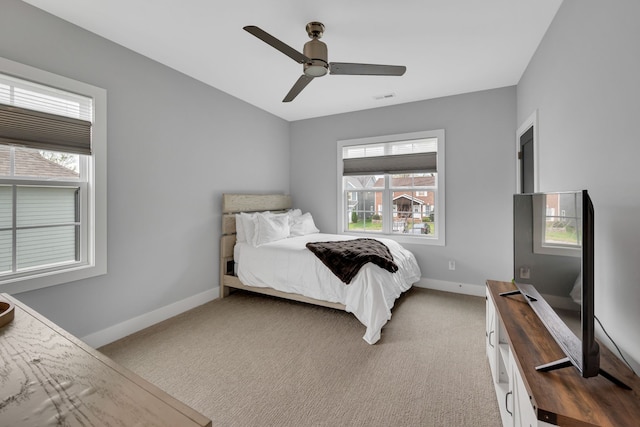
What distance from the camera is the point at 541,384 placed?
104 centimetres

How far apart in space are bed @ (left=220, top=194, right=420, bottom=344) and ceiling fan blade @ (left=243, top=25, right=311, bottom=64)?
188 cm

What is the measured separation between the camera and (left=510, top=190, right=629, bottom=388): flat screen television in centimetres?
101

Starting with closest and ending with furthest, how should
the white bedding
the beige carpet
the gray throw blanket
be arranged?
the beige carpet
the white bedding
the gray throw blanket

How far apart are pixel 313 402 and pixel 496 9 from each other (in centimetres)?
305

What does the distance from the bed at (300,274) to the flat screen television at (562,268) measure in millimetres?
1228

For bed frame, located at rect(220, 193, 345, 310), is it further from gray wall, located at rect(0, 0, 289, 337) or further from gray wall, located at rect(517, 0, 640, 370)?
gray wall, located at rect(517, 0, 640, 370)

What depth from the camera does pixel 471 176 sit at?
3.74 meters

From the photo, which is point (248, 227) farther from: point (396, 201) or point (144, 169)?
point (396, 201)

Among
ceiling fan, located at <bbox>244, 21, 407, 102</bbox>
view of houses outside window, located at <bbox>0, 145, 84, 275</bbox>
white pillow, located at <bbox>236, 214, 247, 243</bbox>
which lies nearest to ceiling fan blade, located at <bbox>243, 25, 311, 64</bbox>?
ceiling fan, located at <bbox>244, 21, 407, 102</bbox>

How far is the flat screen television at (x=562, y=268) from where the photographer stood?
101 centimetres

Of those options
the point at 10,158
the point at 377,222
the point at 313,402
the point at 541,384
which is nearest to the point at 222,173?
the point at 10,158

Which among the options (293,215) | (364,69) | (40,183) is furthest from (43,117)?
(293,215)

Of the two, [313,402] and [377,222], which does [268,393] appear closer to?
[313,402]

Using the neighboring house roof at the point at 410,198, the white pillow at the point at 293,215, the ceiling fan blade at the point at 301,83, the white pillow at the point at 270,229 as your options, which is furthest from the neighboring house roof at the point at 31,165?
the neighboring house roof at the point at 410,198
